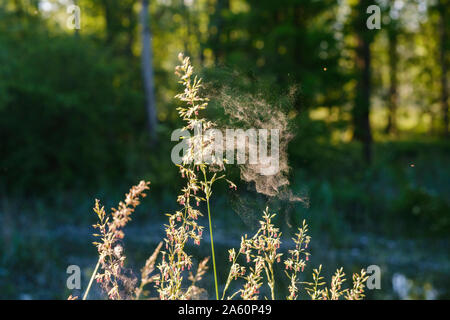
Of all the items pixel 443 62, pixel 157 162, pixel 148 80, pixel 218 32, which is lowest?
pixel 157 162

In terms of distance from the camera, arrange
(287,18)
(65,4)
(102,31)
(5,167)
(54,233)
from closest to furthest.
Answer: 1. (54,233)
2. (5,167)
3. (287,18)
4. (65,4)
5. (102,31)

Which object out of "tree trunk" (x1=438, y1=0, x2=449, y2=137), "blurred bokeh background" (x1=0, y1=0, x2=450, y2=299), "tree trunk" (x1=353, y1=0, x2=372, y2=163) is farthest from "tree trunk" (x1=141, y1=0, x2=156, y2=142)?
"tree trunk" (x1=438, y1=0, x2=449, y2=137)

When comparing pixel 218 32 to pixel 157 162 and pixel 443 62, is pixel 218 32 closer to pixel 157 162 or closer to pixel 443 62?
pixel 157 162

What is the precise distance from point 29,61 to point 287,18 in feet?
19.9

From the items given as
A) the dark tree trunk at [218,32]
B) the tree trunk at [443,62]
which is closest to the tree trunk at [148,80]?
the dark tree trunk at [218,32]

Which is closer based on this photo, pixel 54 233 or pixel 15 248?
pixel 15 248

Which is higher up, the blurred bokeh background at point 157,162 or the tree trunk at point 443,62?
the tree trunk at point 443,62

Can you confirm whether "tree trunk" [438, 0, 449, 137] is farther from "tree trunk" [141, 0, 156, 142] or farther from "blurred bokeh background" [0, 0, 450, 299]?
"tree trunk" [141, 0, 156, 142]

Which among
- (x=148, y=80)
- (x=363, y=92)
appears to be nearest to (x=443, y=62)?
(x=363, y=92)

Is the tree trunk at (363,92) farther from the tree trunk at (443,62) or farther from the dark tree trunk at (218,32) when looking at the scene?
the tree trunk at (443,62)

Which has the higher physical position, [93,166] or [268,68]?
[268,68]

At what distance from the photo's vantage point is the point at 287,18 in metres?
10.9

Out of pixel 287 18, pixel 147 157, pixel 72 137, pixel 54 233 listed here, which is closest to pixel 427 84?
pixel 287 18

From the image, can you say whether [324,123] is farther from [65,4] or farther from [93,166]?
[65,4]
